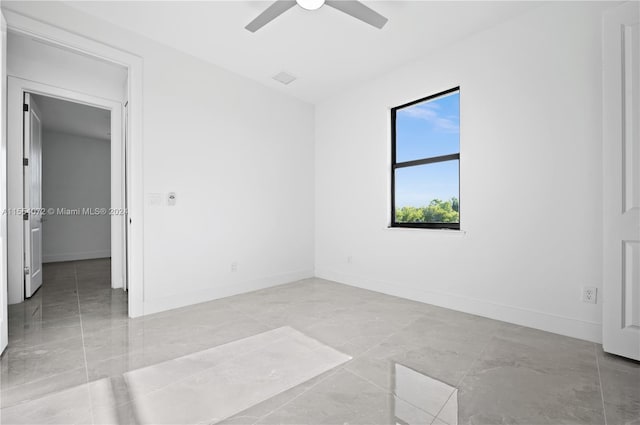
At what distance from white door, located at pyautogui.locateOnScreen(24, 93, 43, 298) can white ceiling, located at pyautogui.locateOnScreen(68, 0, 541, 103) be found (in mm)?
1711

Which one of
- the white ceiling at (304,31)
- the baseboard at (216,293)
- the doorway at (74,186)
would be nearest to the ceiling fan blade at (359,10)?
the white ceiling at (304,31)

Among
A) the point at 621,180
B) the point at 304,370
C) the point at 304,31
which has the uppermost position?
the point at 304,31

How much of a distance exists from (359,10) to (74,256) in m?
7.23

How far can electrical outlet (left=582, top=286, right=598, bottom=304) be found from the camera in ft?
7.54

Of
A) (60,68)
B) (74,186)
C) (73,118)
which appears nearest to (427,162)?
(60,68)

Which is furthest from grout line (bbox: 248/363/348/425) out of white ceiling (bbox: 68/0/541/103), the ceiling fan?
white ceiling (bbox: 68/0/541/103)

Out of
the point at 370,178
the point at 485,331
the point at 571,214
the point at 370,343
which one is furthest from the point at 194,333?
the point at 571,214

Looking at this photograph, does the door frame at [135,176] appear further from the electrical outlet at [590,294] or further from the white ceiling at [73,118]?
the electrical outlet at [590,294]

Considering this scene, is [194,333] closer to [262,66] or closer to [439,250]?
[439,250]

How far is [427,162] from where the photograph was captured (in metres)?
3.48

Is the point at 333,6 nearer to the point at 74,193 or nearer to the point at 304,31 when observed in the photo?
the point at 304,31

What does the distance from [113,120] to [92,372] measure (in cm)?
337

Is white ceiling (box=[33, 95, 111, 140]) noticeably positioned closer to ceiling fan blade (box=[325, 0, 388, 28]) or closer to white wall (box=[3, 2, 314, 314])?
white wall (box=[3, 2, 314, 314])

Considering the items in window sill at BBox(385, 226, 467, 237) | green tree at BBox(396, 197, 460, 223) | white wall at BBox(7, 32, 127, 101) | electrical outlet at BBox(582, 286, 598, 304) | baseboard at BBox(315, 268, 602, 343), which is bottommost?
baseboard at BBox(315, 268, 602, 343)
